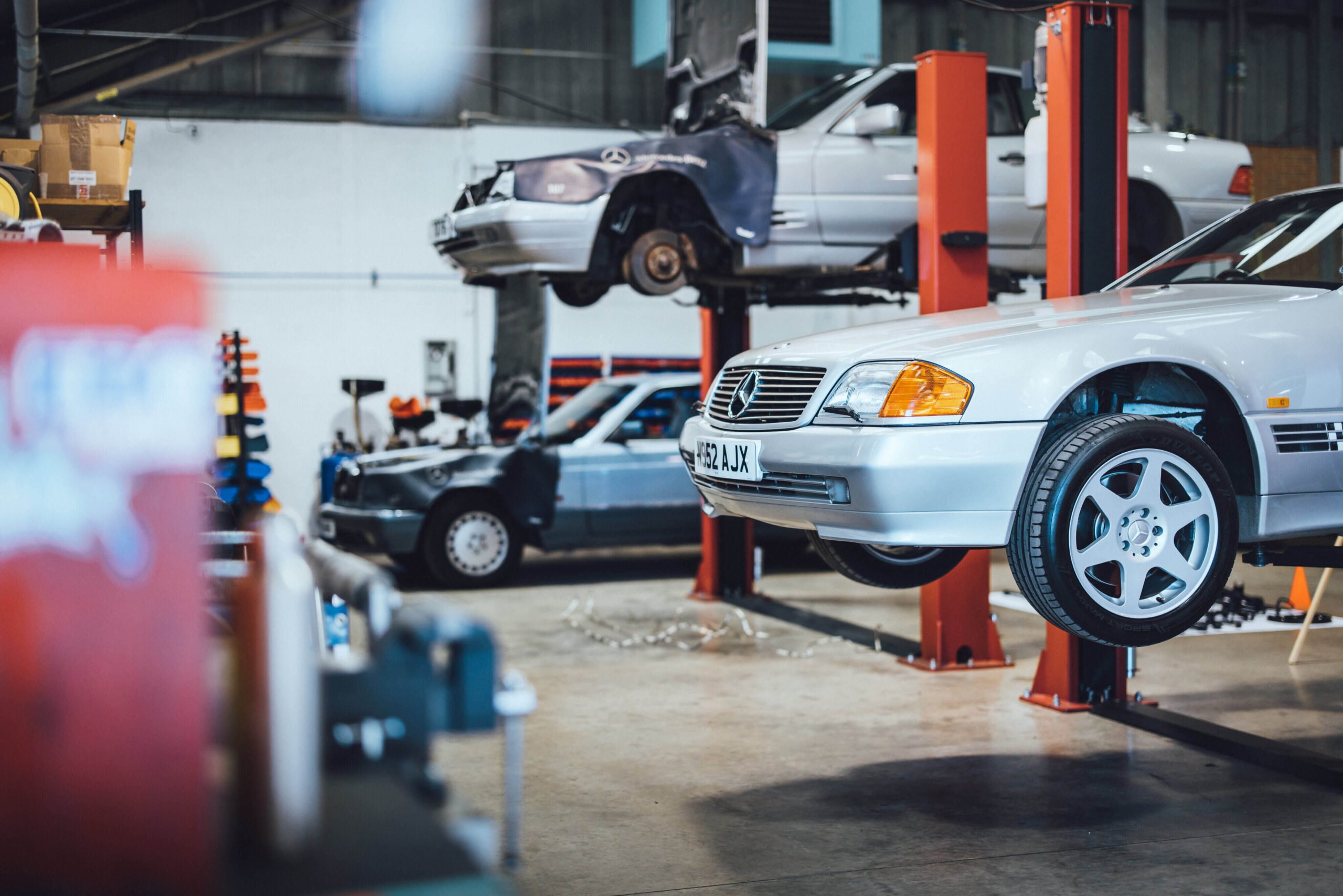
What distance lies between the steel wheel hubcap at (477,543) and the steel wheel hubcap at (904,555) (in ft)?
15.1

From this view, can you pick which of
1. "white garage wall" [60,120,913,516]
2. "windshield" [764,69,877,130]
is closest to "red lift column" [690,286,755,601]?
"windshield" [764,69,877,130]

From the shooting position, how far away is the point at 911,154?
21.9 feet

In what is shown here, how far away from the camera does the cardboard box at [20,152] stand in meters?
3.61

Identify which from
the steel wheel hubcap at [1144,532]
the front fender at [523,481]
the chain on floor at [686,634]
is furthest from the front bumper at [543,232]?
the steel wheel hubcap at [1144,532]

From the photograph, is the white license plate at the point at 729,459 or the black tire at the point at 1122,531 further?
the white license plate at the point at 729,459

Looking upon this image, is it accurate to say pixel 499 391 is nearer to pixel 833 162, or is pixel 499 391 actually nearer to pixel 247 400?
pixel 247 400

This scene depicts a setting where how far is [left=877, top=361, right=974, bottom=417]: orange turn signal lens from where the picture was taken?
3.17 metres

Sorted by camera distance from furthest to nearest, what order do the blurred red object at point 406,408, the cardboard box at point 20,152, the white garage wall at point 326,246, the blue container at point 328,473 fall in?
the white garage wall at point 326,246 → the blurred red object at point 406,408 → the blue container at point 328,473 → the cardboard box at point 20,152

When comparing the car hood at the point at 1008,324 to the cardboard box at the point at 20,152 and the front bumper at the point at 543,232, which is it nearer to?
the cardboard box at the point at 20,152

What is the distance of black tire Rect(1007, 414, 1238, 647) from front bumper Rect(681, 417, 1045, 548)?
0.08 metres

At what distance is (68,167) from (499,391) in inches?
203

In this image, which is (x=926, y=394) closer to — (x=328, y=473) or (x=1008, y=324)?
(x=1008, y=324)

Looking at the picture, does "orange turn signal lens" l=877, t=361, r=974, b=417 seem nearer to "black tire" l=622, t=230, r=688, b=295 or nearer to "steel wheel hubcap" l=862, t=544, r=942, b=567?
"steel wheel hubcap" l=862, t=544, r=942, b=567

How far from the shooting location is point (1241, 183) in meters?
6.91
